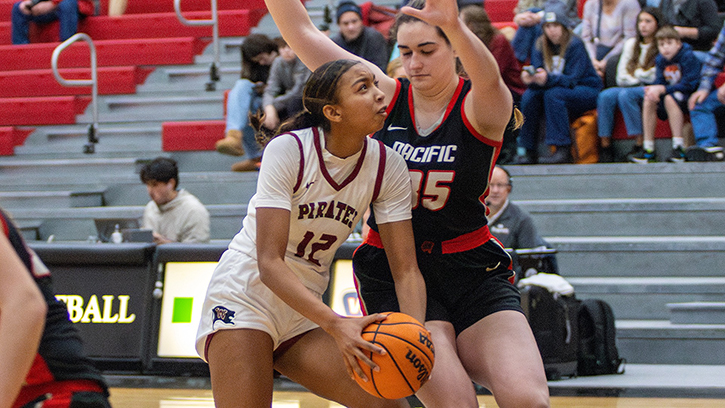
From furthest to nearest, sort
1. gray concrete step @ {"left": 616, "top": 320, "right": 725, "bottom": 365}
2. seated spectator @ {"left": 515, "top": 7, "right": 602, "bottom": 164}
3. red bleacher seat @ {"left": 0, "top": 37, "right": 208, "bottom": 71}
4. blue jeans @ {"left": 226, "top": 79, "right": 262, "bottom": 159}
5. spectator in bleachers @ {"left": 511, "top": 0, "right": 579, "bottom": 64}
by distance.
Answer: red bleacher seat @ {"left": 0, "top": 37, "right": 208, "bottom": 71} < blue jeans @ {"left": 226, "top": 79, "right": 262, "bottom": 159} < spectator in bleachers @ {"left": 511, "top": 0, "right": 579, "bottom": 64} < seated spectator @ {"left": 515, "top": 7, "right": 602, "bottom": 164} < gray concrete step @ {"left": 616, "top": 320, "right": 725, "bottom": 365}

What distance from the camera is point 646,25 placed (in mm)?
7453

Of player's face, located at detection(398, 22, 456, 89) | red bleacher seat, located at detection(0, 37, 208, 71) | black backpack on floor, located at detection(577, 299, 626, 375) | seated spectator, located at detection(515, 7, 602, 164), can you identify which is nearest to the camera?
player's face, located at detection(398, 22, 456, 89)

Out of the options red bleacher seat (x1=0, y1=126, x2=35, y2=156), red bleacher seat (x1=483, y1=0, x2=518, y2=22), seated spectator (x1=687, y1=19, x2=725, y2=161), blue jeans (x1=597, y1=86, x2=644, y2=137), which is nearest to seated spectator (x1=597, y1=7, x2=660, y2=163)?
blue jeans (x1=597, y1=86, x2=644, y2=137)

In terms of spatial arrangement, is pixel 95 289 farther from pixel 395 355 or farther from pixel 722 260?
pixel 722 260

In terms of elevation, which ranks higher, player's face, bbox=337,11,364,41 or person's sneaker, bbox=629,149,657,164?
player's face, bbox=337,11,364,41

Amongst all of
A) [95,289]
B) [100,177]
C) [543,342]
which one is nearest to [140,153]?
[100,177]

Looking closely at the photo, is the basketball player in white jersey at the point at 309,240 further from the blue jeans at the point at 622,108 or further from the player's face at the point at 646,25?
the player's face at the point at 646,25

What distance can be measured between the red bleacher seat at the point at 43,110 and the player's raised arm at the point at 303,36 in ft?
25.2

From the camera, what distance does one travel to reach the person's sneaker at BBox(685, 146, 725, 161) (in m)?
7.10

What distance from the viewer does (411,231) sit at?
105 inches

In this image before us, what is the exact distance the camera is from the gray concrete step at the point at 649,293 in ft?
20.5

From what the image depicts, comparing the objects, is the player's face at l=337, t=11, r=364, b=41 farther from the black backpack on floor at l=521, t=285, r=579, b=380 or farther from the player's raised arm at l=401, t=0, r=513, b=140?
the player's raised arm at l=401, t=0, r=513, b=140

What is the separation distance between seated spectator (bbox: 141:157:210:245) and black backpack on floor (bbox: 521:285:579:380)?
2.73 meters

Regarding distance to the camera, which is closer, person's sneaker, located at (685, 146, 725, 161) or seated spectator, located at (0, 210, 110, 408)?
seated spectator, located at (0, 210, 110, 408)
